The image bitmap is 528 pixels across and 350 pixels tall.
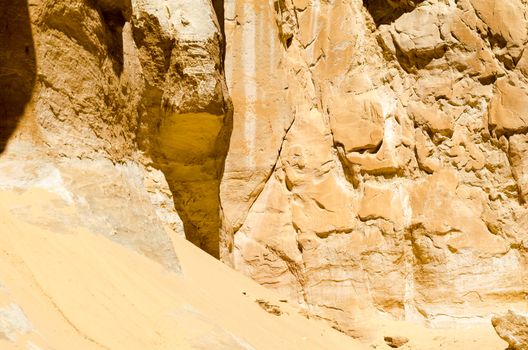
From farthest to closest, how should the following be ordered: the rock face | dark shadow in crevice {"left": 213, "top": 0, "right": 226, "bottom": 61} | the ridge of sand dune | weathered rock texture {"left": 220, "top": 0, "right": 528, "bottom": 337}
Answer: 1. dark shadow in crevice {"left": 213, "top": 0, "right": 226, "bottom": 61}
2. weathered rock texture {"left": 220, "top": 0, "right": 528, "bottom": 337}
3. the rock face
4. the ridge of sand dune

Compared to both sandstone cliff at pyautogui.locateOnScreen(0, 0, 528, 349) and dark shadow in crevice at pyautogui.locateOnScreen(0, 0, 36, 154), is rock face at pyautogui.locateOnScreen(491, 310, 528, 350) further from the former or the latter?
dark shadow in crevice at pyautogui.locateOnScreen(0, 0, 36, 154)

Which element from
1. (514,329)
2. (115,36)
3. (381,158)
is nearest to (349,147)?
(381,158)

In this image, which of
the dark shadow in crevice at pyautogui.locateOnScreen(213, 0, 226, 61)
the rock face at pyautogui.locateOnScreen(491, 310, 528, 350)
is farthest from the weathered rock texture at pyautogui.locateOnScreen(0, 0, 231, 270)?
the rock face at pyautogui.locateOnScreen(491, 310, 528, 350)

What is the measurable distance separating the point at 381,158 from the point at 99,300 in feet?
19.9

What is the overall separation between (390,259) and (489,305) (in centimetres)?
132

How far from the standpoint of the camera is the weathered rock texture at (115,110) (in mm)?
5484

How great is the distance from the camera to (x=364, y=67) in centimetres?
1025

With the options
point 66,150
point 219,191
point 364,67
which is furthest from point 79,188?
point 364,67

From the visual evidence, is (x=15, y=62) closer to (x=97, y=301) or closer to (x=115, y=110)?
(x=115, y=110)

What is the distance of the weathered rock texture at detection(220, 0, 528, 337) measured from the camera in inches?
365

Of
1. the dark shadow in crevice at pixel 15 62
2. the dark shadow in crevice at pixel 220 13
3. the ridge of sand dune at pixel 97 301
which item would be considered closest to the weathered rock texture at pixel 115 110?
the dark shadow in crevice at pixel 15 62

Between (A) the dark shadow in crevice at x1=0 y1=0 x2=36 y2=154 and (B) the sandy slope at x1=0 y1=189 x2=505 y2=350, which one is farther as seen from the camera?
(A) the dark shadow in crevice at x1=0 y1=0 x2=36 y2=154

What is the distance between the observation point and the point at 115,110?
267 inches

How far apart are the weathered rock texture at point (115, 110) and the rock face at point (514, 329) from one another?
3535 mm
